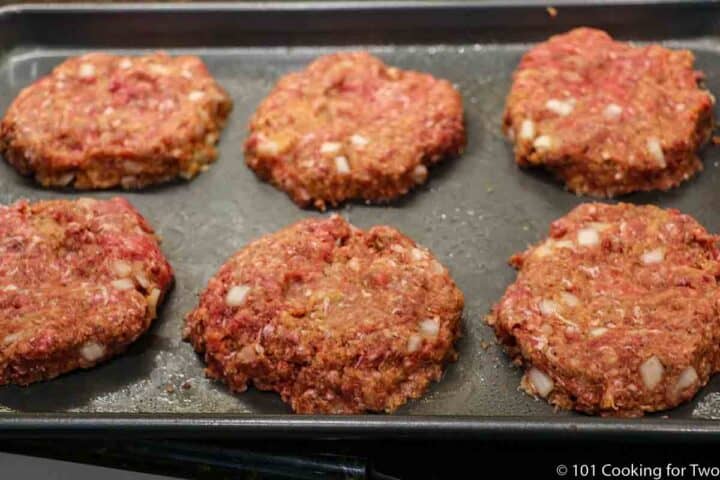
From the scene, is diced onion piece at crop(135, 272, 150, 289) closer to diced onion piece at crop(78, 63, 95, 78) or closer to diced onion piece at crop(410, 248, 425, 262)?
diced onion piece at crop(410, 248, 425, 262)

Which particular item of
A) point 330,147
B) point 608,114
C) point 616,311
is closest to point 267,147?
point 330,147

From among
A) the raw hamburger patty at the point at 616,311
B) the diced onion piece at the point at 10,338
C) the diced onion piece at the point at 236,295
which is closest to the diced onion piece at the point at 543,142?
the raw hamburger patty at the point at 616,311

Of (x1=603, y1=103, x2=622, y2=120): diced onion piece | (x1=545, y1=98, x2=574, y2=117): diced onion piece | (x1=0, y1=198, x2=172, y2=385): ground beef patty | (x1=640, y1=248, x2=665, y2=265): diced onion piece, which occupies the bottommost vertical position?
(x1=0, y1=198, x2=172, y2=385): ground beef patty

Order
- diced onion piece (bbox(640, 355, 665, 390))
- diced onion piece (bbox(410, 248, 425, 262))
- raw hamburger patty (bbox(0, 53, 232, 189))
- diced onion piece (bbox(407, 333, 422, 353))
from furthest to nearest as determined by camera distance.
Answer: raw hamburger patty (bbox(0, 53, 232, 189)) < diced onion piece (bbox(410, 248, 425, 262)) < diced onion piece (bbox(407, 333, 422, 353)) < diced onion piece (bbox(640, 355, 665, 390))

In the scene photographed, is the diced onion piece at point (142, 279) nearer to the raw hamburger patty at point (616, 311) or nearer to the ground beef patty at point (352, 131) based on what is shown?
the ground beef patty at point (352, 131)

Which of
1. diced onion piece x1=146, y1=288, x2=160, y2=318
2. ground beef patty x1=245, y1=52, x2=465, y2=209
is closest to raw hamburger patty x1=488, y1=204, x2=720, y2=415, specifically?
ground beef patty x1=245, y1=52, x2=465, y2=209

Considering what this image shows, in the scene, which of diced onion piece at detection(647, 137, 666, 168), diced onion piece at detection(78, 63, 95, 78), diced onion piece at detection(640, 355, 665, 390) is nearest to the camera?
diced onion piece at detection(640, 355, 665, 390)
